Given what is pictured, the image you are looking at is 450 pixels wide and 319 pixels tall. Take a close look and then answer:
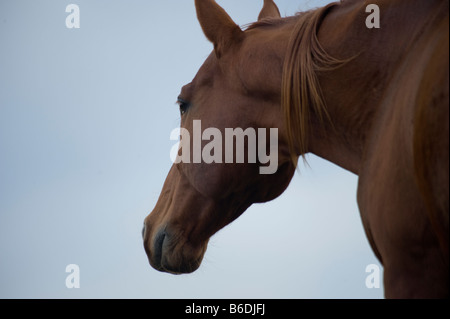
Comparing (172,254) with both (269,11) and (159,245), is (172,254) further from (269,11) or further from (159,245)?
(269,11)

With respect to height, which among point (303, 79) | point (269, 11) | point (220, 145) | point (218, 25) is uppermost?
point (269, 11)

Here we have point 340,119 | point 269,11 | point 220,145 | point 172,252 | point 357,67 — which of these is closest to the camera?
point 357,67

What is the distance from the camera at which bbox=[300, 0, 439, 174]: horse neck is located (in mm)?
1979

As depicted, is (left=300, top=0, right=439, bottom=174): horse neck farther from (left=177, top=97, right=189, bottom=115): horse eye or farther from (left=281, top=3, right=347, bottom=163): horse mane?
(left=177, top=97, right=189, bottom=115): horse eye

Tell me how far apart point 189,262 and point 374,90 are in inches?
58.3

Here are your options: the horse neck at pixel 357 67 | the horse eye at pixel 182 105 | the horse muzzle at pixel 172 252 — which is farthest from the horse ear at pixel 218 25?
the horse muzzle at pixel 172 252

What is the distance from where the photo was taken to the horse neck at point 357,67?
1.98m

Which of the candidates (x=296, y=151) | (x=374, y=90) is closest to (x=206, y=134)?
(x=296, y=151)

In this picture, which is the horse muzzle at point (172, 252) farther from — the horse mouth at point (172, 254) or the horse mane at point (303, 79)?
the horse mane at point (303, 79)

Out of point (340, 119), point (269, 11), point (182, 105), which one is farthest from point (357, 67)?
point (269, 11)

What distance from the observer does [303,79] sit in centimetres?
222

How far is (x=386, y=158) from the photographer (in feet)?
5.93

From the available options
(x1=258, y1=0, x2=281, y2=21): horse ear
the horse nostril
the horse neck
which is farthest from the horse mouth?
(x1=258, y1=0, x2=281, y2=21): horse ear

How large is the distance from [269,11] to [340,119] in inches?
54.3
